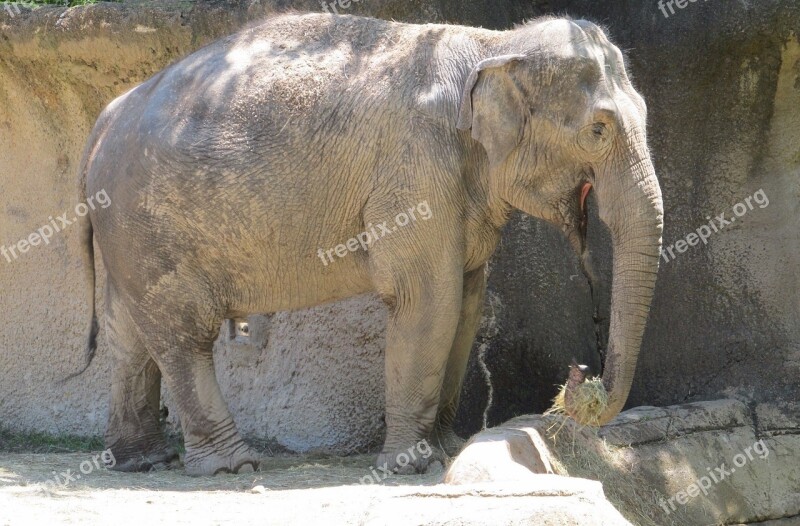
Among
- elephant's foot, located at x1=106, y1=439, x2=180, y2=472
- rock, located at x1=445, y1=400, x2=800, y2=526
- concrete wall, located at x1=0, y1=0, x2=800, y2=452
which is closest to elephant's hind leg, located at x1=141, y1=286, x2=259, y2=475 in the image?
elephant's foot, located at x1=106, y1=439, x2=180, y2=472

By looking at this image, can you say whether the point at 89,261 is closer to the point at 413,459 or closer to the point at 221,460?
the point at 221,460

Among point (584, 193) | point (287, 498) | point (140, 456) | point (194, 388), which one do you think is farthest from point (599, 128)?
point (140, 456)

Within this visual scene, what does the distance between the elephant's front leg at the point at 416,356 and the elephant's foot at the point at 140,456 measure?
4.46 ft

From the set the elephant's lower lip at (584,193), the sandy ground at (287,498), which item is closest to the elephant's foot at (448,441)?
the sandy ground at (287,498)

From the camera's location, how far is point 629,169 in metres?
5.69

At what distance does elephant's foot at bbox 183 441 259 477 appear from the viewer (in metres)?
6.34

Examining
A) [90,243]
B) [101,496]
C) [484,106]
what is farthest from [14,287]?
[484,106]

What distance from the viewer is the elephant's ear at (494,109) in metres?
5.95

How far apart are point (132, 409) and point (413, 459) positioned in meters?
1.72

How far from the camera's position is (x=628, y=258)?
5551mm

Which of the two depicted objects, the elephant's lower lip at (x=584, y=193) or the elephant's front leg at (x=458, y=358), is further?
the elephant's front leg at (x=458, y=358)

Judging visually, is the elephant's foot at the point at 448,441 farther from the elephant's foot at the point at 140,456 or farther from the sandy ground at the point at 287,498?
the elephant's foot at the point at 140,456

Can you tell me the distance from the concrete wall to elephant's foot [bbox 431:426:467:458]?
685 millimetres

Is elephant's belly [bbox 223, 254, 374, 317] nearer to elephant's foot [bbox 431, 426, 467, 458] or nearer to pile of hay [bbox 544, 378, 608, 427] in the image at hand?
elephant's foot [bbox 431, 426, 467, 458]
